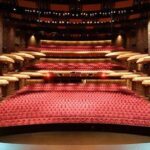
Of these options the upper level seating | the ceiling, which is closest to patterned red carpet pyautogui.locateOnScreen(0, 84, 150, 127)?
the upper level seating

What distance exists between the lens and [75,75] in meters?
7.67

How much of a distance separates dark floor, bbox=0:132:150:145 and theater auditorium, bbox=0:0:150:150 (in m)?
0.01

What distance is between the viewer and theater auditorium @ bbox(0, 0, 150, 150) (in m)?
3.85

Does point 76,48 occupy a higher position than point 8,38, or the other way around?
point 8,38

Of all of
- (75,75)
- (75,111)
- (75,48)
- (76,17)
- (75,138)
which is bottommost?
(75,138)

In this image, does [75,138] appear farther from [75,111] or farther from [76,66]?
[76,66]

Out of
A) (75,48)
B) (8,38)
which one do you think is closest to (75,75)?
(75,48)

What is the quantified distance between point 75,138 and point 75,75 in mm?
3853

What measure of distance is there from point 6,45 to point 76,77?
288 cm

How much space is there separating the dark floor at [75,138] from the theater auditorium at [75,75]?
0.04 feet

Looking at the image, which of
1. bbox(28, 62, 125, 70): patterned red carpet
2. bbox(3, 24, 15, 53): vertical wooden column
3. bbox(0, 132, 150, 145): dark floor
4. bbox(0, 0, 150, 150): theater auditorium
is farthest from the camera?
bbox(3, 24, 15, 53): vertical wooden column

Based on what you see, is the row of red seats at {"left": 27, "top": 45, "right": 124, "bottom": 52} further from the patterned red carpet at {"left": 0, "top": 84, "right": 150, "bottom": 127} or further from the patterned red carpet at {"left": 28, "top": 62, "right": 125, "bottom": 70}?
the patterned red carpet at {"left": 0, "top": 84, "right": 150, "bottom": 127}

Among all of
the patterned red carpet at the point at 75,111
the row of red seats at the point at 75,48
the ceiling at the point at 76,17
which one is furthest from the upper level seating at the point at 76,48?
the patterned red carpet at the point at 75,111

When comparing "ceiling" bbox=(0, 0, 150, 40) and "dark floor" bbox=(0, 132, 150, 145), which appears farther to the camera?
"ceiling" bbox=(0, 0, 150, 40)
